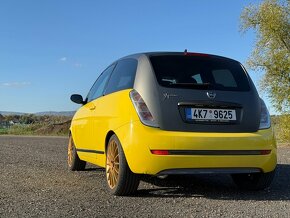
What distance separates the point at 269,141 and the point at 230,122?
57 cm

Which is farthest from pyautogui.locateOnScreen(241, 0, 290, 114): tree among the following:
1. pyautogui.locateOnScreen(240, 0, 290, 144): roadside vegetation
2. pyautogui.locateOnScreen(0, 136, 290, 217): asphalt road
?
pyautogui.locateOnScreen(0, 136, 290, 217): asphalt road

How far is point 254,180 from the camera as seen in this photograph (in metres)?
6.46

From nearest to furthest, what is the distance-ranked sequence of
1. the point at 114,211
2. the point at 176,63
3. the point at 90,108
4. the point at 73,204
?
1. the point at 114,211
2. the point at 73,204
3. the point at 176,63
4. the point at 90,108

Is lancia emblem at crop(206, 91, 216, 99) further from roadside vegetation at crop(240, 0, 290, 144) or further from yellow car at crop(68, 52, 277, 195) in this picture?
roadside vegetation at crop(240, 0, 290, 144)

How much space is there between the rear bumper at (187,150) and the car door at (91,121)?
1.31m

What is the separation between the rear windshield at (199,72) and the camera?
5.91m

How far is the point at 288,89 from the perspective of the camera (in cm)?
2098

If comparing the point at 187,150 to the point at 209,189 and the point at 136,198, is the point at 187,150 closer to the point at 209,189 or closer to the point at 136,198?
the point at 136,198

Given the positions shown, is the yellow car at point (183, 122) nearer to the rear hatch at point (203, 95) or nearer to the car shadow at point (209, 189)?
the rear hatch at point (203, 95)

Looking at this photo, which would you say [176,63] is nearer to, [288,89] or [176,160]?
[176,160]

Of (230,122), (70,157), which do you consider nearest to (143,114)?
(230,122)

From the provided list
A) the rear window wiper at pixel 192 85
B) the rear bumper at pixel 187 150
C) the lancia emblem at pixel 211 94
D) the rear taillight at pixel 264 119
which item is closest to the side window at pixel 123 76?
the rear window wiper at pixel 192 85

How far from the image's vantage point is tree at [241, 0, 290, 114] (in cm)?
2128

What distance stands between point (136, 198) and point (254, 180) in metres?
1.73
